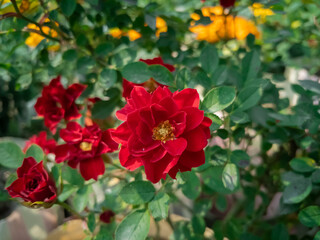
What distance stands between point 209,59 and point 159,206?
10.6 inches

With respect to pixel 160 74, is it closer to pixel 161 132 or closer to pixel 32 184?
pixel 161 132

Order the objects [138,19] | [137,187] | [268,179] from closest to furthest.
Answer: [137,187]
[138,19]
[268,179]

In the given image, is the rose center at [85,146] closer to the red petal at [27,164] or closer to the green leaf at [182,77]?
the red petal at [27,164]

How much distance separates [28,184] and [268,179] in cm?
63

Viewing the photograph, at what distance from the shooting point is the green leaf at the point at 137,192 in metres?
0.48

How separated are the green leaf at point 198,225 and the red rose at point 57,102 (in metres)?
0.33

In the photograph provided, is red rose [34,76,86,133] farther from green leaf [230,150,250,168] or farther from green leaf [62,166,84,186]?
green leaf [230,150,250,168]

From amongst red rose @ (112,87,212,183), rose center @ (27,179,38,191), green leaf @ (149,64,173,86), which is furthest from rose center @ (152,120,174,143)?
rose center @ (27,179,38,191)

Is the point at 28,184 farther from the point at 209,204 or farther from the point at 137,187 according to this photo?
the point at 209,204

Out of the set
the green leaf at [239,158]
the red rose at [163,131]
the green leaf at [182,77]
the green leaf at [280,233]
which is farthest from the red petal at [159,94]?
the green leaf at [280,233]

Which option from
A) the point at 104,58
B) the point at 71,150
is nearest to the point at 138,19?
the point at 104,58

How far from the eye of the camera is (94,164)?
1.80 feet

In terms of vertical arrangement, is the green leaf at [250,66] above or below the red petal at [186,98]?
below

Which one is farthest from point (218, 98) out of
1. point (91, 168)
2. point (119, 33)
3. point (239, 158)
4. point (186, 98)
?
point (119, 33)
